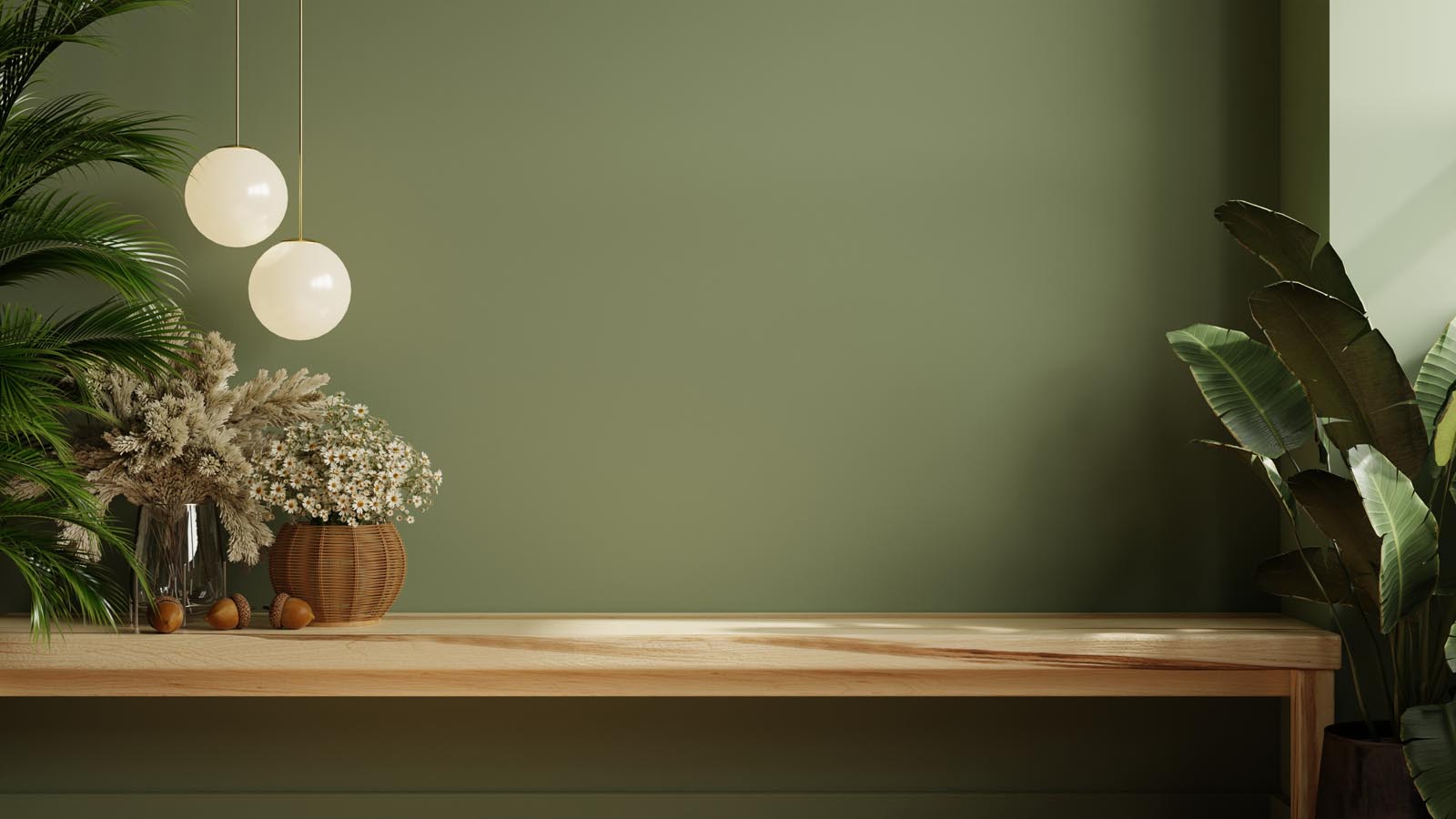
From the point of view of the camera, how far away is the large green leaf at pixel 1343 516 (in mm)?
2078

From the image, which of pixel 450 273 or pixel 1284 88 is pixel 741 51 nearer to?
pixel 450 273

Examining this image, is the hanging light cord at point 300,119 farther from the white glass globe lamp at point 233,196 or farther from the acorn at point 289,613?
the acorn at point 289,613

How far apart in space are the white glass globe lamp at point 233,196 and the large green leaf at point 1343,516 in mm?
2250

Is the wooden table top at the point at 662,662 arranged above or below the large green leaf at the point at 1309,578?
below

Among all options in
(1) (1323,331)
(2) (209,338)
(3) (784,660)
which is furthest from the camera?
(2) (209,338)

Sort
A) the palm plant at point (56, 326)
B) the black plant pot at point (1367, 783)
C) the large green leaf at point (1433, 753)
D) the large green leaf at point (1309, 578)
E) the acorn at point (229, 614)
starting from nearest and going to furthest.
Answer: the large green leaf at point (1433, 753) → the black plant pot at point (1367, 783) → the palm plant at point (56, 326) → the large green leaf at point (1309, 578) → the acorn at point (229, 614)

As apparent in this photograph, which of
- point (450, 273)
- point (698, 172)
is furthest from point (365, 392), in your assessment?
point (698, 172)

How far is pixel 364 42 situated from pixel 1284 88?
7.63 feet

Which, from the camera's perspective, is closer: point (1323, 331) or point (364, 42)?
point (1323, 331)

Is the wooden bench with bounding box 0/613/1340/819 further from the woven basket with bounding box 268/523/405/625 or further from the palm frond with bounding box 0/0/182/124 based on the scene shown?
the palm frond with bounding box 0/0/182/124

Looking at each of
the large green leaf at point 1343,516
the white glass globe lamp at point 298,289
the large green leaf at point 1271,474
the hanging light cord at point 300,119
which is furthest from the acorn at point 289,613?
the large green leaf at point 1343,516

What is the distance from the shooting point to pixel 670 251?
2820 mm

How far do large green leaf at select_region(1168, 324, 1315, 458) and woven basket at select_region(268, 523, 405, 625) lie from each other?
182 centimetres

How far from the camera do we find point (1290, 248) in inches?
87.7
